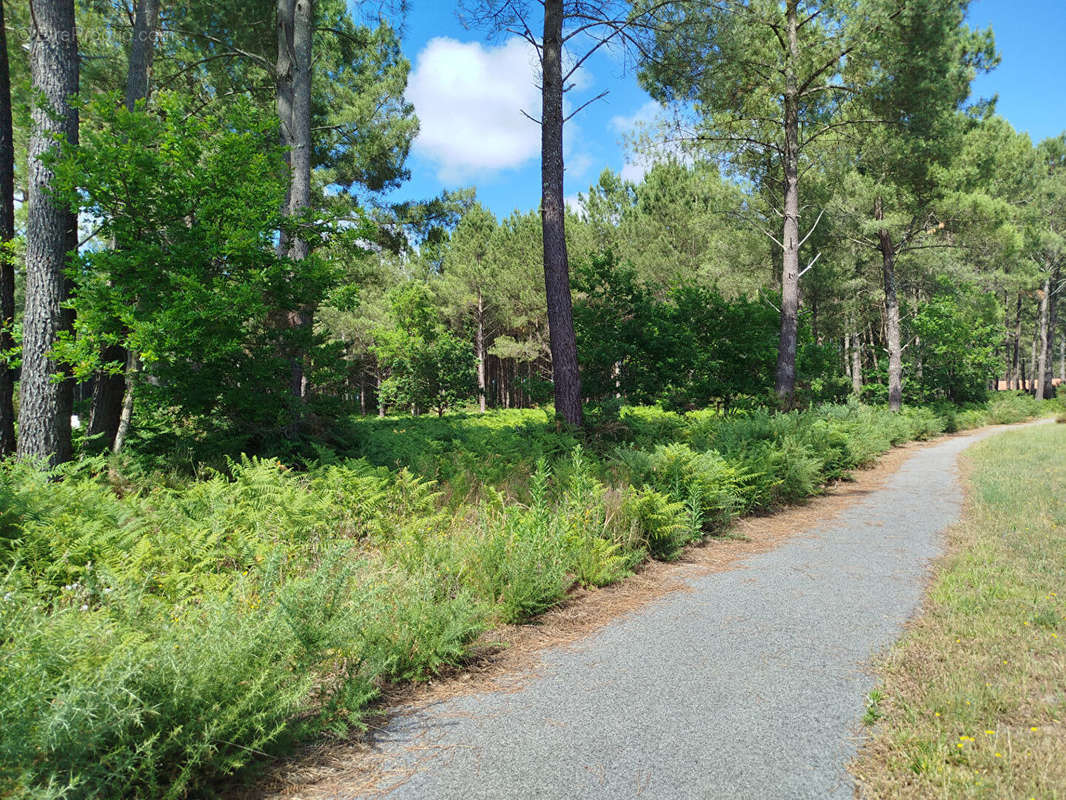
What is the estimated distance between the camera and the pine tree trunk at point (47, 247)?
6.11 metres

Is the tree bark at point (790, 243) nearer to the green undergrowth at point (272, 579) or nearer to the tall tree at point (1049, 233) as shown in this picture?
the green undergrowth at point (272, 579)

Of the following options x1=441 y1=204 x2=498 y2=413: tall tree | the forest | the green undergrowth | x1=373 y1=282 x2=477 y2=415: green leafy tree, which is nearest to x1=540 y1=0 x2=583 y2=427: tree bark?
the forest

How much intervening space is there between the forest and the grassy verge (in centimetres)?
222

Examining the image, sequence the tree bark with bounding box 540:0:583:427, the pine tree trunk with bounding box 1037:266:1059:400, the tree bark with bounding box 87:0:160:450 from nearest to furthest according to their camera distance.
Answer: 1. the tree bark with bounding box 87:0:160:450
2. the tree bark with bounding box 540:0:583:427
3. the pine tree trunk with bounding box 1037:266:1059:400

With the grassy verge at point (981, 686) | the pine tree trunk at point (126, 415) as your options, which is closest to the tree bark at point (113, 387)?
the pine tree trunk at point (126, 415)

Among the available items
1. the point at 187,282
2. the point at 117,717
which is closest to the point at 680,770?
the point at 117,717

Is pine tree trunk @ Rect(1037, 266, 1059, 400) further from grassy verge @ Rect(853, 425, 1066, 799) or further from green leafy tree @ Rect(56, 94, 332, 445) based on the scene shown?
green leafy tree @ Rect(56, 94, 332, 445)

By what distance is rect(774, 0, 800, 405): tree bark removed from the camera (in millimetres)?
13742

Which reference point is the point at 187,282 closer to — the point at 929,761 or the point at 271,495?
the point at 271,495

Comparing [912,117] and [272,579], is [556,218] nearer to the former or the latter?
[272,579]

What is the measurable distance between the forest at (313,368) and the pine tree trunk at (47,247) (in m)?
0.04

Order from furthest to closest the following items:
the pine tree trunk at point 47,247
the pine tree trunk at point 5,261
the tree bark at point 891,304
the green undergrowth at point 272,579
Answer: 1. the tree bark at point 891,304
2. the pine tree trunk at point 5,261
3. the pine tree trunk at point 47,247
4. the green undergrowth at point 272,579

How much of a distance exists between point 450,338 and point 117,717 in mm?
25480

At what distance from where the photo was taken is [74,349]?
5.75 meters
